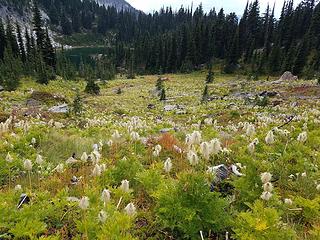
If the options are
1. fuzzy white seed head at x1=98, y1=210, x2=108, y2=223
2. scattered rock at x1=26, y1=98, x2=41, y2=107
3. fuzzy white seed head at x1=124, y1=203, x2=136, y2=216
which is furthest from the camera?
scattered rock at x1=26, y1=98, x2=41, y2=107

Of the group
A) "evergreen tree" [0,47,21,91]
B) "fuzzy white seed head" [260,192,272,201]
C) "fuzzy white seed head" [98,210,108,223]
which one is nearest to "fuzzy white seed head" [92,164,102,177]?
"fuzzy white seed head" [98,210,108,223]

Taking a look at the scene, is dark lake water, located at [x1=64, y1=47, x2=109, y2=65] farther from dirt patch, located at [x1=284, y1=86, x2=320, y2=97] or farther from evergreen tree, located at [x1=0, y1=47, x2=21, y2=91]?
dirt patch, located at [x1=284, y1=86, x2=320, y2=97]

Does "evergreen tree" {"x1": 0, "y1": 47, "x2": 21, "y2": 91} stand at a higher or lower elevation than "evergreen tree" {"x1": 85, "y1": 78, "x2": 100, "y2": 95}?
higher

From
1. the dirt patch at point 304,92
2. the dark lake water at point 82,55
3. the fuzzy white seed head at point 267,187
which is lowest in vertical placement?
the dark lake water at point 82,55

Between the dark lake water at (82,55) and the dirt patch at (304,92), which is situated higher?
the dirt patch at (304,92)

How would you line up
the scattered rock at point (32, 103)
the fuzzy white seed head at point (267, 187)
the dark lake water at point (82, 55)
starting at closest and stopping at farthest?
the fuzzy white seed head at point (267, 187)
the scattered rock at point (32, 103)
the dark lake water at point (82, 55)

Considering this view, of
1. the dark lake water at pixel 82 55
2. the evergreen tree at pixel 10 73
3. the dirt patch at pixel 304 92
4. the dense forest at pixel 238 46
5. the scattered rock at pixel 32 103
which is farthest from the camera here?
the dark lake water at pixel 82 55

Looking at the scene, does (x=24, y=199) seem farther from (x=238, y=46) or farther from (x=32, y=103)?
(x=238, y=46)

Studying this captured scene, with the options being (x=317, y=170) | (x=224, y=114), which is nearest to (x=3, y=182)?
(x=317, y=170)

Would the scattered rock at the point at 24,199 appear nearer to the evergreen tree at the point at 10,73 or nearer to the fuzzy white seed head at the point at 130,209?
the fuzzy white seed head at the point at 130,209

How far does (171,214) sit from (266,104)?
26.4m

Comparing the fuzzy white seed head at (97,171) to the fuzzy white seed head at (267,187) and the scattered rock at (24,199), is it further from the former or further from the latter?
the fuzzy white seed head at (267,187)

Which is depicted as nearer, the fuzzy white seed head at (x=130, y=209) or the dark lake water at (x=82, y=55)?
the fuzzy white seed head at (x=130, y=209)

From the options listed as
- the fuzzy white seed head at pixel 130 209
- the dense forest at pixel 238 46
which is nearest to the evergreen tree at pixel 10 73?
the dense forest at pixel 238 46
